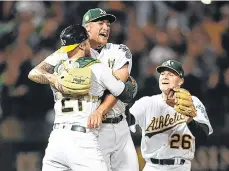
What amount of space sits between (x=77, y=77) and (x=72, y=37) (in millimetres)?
306

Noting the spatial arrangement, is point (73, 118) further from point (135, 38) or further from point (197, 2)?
point (197, 2)

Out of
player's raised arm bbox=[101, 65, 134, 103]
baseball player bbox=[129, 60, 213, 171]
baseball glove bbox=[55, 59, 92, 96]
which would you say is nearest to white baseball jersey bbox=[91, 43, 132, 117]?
player's raised arm bbox=[101, 65, 134, 103]

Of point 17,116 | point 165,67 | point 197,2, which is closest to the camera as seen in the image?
point 165,67

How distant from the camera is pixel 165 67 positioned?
539 cm

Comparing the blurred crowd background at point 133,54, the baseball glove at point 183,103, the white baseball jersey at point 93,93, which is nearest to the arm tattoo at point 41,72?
the white baseball jersey at point 93,93

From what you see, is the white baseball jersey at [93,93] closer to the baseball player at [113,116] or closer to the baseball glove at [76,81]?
the baseball glove at [76,81]

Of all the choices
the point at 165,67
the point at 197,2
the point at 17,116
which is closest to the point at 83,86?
the point at 165,67

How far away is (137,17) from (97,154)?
441 cm

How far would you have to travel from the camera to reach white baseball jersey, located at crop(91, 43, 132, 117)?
450cm

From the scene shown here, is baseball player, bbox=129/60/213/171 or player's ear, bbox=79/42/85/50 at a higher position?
player's ear, bbox=79/42/85/50

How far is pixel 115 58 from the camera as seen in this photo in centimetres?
452

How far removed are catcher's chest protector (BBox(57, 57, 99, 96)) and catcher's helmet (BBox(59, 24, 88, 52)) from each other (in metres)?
0.11

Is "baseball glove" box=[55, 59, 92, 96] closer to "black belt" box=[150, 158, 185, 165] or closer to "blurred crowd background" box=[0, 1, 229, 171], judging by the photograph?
"black belt" box=[150, 158, 185, 165]

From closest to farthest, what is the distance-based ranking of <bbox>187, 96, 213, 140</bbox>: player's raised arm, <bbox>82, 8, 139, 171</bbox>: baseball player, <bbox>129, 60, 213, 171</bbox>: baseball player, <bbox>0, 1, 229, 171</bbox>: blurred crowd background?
<bbox>82, 8, 139, 171</bbox>: baseball player, <bbox>187, 96, 213, 140</bbox>: player's raised arm, <bbox>129, 60, 213, 171</bbox>: baseball player, <bbox>0, 1, 229, 171</bbox>: blurred crowd background
